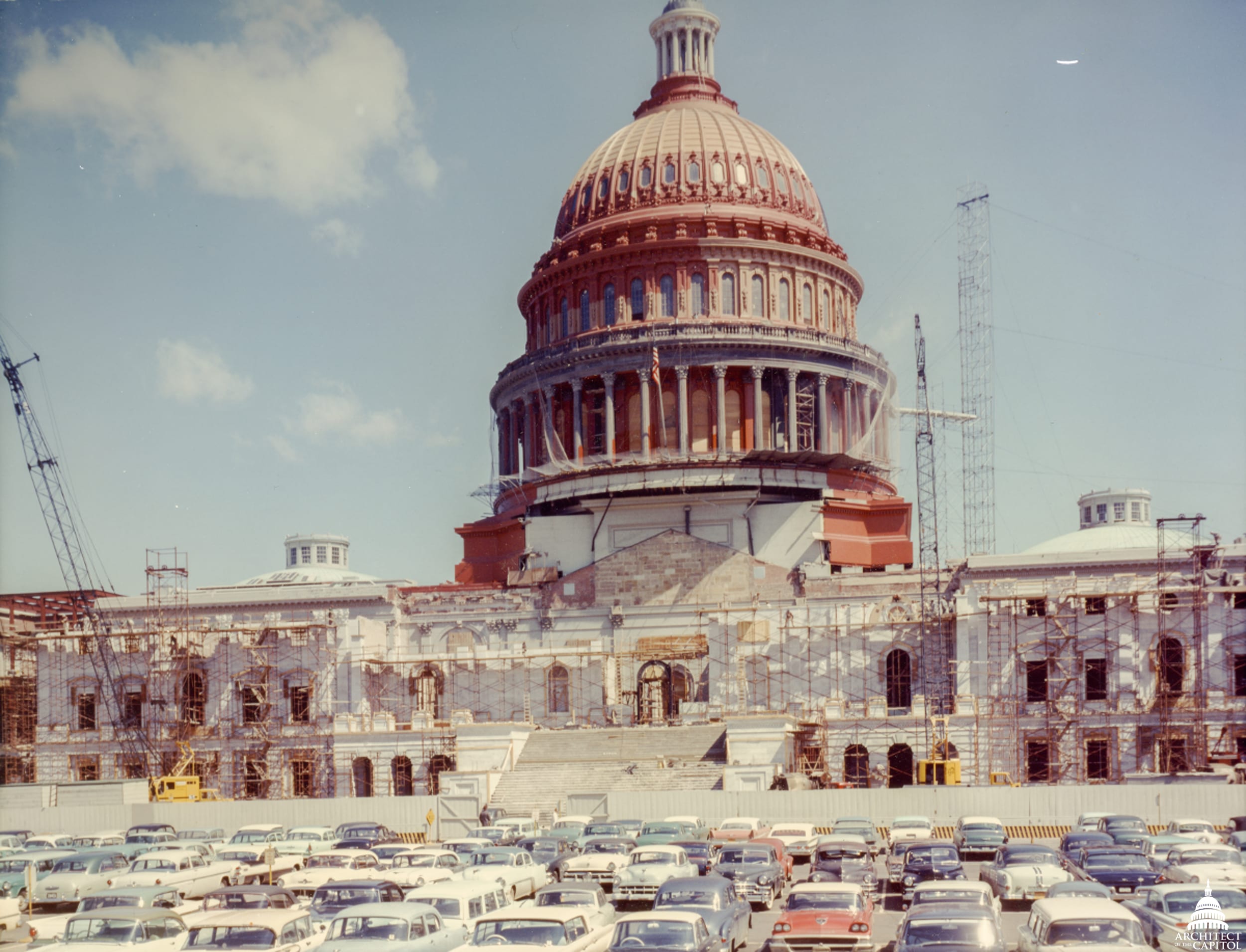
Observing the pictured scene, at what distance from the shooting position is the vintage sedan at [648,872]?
38.0m

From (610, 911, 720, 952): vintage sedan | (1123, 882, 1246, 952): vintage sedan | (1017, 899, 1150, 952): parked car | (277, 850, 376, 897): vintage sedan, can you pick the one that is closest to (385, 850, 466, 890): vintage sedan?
(277, 850, 376, 897): vintage sedan

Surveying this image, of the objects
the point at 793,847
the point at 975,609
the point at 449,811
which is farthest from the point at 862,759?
the point at 793,847

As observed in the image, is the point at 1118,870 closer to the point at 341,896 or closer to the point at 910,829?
the point at 910,829

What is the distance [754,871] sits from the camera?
4041 cm

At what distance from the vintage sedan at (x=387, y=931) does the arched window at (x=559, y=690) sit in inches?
2278

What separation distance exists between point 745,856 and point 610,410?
67510mm

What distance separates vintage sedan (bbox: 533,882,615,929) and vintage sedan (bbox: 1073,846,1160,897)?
12941 mm

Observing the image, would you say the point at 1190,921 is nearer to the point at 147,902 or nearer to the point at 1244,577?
the point at 147,902

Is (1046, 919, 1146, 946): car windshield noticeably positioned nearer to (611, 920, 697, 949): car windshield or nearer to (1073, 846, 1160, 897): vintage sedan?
(611, 920, 697, 949): car windshield

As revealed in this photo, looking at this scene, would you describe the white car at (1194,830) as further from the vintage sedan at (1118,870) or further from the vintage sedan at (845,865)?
the vintage sedan at (845,865)

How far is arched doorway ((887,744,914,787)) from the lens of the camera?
78.2 metres

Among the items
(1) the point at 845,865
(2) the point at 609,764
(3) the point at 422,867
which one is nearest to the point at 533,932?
(3) the point at 422,867

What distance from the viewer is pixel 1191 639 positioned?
7825 cm

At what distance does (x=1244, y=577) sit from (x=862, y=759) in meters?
21.9
